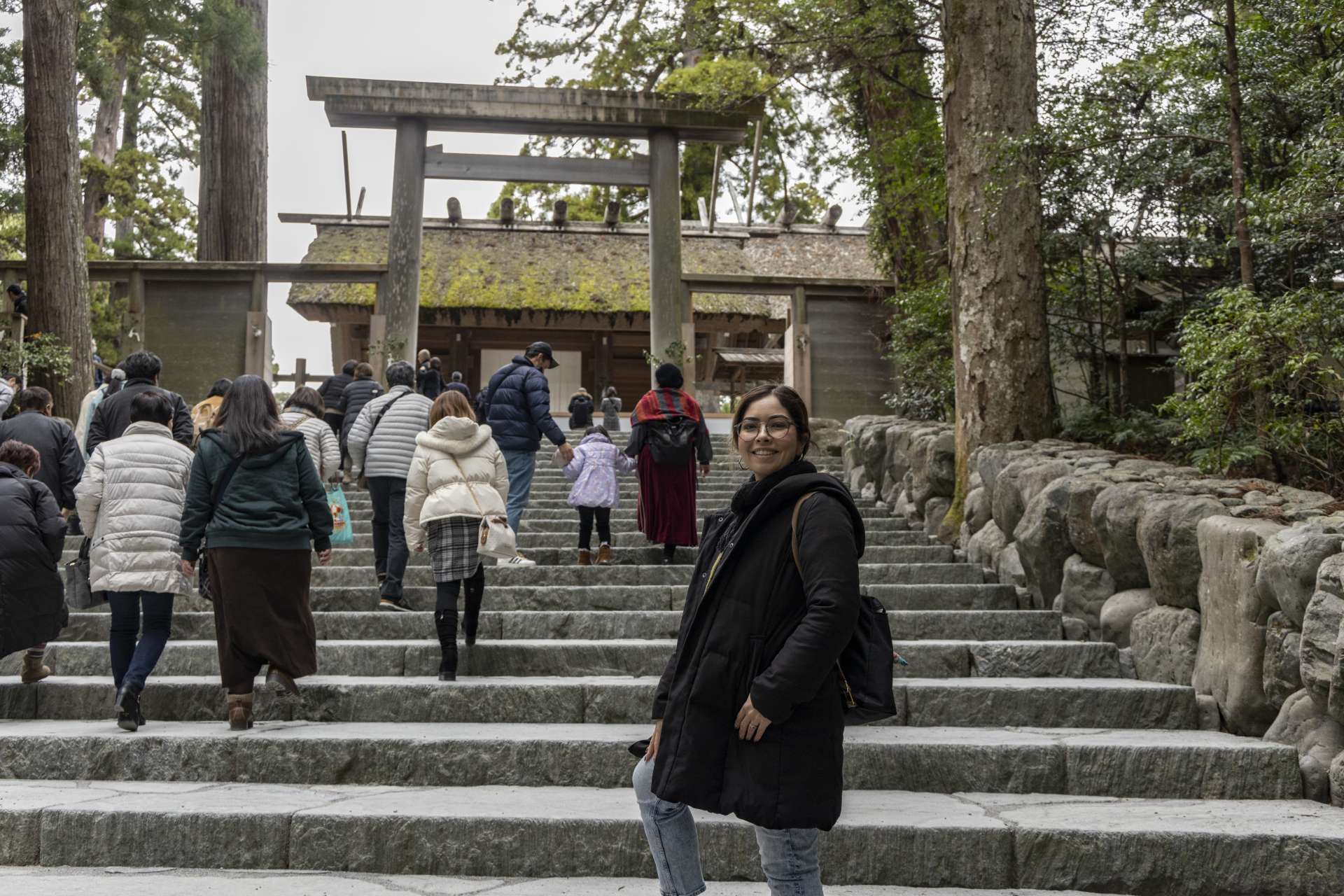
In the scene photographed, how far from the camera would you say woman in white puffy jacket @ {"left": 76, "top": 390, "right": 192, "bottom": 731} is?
17.0 feet

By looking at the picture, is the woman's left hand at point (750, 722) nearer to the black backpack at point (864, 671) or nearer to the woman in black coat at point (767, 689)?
the woman in black coat at point (767, 689)

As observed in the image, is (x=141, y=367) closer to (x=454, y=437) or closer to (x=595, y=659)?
(x=454, y=437)

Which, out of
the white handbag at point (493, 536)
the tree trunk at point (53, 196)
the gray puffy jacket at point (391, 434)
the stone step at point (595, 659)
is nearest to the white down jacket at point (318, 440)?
the gray puffy jacket at point (391, 434)

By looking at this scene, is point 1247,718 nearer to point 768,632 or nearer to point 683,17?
point 768,632

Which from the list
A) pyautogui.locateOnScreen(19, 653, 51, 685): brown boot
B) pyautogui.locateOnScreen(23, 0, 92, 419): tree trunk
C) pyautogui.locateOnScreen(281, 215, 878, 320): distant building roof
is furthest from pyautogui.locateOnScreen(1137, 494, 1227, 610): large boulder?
pyautogui.locateOnScreen(281, 215, 878, 320): distant building roof

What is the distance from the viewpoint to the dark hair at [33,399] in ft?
24.5

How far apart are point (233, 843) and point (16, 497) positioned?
2.43 metres

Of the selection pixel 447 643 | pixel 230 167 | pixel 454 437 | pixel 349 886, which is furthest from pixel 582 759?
pixel 230 167

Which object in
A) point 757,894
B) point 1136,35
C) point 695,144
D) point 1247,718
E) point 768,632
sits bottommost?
point 757,894

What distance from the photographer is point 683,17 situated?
17.5 metres

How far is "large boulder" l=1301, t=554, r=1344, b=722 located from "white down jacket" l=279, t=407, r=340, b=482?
5.14m

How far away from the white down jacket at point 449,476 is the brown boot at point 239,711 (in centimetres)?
113

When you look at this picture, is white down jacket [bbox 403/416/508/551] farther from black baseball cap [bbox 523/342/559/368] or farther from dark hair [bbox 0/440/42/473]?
dark hair [bbox 0/440/42/473]

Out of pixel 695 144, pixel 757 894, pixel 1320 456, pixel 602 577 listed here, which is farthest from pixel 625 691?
pixel 695 144
